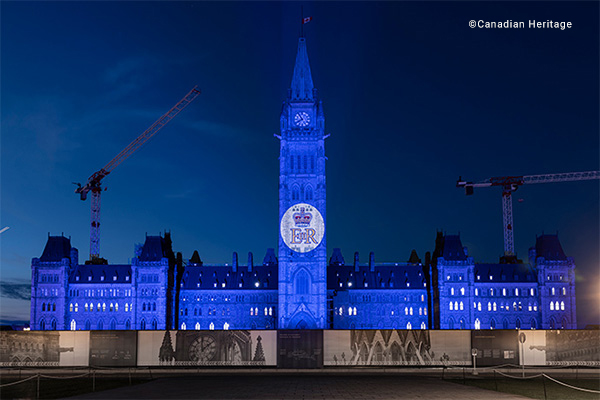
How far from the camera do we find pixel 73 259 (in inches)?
5241

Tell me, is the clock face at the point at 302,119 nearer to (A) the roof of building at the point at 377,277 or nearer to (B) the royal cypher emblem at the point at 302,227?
(B) the royal cypher emblem at the point at 302,227

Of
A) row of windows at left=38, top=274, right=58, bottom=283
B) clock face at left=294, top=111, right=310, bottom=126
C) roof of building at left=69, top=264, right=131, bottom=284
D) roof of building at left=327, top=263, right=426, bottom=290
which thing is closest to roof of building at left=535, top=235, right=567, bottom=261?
roof of building at left=327, top=263, right=426, bottom=290

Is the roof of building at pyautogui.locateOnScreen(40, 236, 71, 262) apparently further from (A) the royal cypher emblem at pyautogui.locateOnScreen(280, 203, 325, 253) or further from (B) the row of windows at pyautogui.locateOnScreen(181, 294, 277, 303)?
(A) the royal cypher emblem at pyautogui.locateOnScreen(280, 203, 325, 253)

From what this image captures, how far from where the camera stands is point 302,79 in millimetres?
123875

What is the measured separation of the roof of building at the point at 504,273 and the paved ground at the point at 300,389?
279 feet

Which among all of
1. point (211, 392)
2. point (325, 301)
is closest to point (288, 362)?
point (211, 392)

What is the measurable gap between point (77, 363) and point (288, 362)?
16830 millimetres

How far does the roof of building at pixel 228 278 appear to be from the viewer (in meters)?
132

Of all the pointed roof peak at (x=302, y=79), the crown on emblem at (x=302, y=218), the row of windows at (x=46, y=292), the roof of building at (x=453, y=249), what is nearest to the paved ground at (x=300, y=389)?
the crown on emblem at (x=302, y=218)

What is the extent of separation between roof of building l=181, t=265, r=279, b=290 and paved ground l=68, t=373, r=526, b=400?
8350 cm

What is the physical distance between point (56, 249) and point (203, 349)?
8209 centimetres

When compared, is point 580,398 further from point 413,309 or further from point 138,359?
point 413,309

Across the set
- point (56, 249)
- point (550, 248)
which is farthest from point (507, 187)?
point (56, 249)

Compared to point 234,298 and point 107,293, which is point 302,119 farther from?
point 107,293
